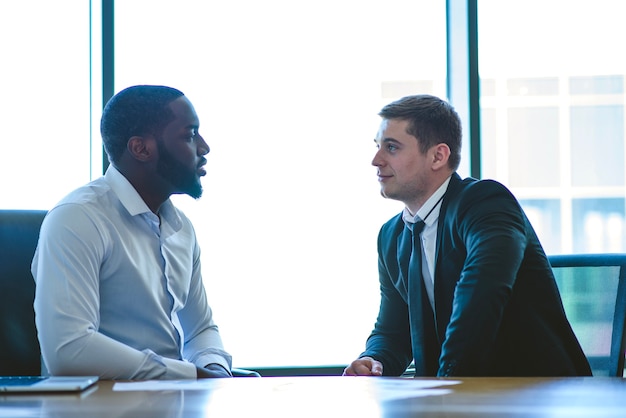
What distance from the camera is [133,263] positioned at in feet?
6.61

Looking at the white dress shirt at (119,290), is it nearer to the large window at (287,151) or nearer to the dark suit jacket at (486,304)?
the dark suit jacket at (486,304)

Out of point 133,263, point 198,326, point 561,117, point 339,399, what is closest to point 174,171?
point 133,263

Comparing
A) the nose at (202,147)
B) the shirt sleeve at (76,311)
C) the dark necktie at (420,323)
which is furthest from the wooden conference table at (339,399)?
the nose at (202,147)

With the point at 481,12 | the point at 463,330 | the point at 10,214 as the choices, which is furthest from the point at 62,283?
the point at 481,12

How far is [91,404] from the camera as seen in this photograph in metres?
1.24

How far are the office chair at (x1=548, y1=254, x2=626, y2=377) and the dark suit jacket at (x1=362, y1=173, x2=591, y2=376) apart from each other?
15cm

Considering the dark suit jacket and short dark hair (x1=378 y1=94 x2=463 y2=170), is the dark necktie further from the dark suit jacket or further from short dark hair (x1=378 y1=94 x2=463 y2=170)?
short dark hair (x1=378 y1=94 x2=463 y2=170)

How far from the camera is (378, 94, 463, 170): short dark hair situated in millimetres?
2539

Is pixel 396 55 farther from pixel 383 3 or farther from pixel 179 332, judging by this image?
pixel 179 332

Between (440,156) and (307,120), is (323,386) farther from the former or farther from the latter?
(307,120)

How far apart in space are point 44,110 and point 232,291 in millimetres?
1164

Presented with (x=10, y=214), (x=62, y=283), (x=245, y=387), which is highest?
(x=10, y=214)

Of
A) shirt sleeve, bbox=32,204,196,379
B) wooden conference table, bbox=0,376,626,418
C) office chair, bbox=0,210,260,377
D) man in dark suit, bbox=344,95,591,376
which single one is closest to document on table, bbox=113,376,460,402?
wooden conference table, bbox=0,376,626,418

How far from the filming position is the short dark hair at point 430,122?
254cm
